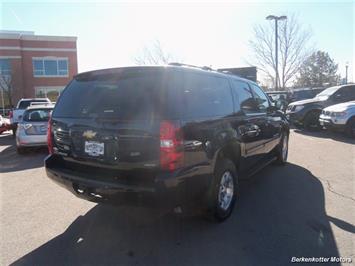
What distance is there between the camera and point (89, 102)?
3633mm

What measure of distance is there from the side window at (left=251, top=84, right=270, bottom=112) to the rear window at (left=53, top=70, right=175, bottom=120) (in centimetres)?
278

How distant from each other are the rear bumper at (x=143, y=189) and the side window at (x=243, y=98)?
1552 mm

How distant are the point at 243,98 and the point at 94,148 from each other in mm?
2560

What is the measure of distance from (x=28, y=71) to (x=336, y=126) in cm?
3323

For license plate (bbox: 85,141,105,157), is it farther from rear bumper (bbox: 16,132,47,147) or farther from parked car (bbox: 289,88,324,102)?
parked car (bbox: 289,88,324,102)

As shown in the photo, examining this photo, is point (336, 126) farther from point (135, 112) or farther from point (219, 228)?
point (135, 112)

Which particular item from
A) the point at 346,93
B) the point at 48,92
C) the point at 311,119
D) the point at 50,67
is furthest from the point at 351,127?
the point at 50,67

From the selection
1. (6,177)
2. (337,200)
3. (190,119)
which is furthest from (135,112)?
(6,177)

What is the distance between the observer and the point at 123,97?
3.31 m

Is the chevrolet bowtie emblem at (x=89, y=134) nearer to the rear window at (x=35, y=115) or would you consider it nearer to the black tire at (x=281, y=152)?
the black tire at (x=281, y=152)

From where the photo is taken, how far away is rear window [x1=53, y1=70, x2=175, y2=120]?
312cm

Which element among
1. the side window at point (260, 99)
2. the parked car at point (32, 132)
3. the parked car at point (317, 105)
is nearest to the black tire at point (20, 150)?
the parked car at point (32, 132)

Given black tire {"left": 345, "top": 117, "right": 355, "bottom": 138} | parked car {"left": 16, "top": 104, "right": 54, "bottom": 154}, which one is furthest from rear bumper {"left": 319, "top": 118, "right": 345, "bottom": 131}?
parked car {"left": 16, "top": 104, "right": 54, "bottom": 154}

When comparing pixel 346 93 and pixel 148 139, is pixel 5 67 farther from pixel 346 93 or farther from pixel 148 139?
pixel 148 139
